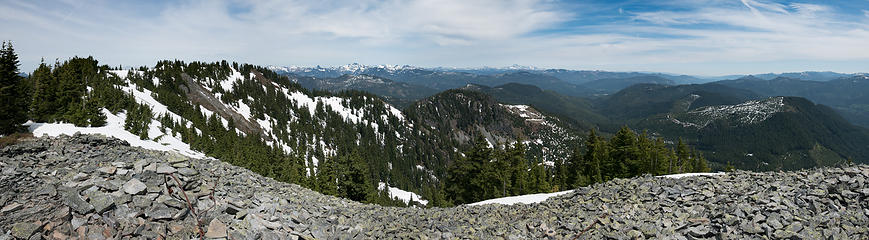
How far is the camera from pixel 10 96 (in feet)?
98.6

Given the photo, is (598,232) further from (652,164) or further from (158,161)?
(652,164)

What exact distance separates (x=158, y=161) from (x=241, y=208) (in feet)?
20.3

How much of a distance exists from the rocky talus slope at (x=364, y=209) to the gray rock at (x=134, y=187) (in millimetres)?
66

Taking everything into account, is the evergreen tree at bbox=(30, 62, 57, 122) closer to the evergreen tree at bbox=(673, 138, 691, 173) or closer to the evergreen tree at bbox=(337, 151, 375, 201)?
the evergreen tree at bbox=(337, 151, 375, 201)

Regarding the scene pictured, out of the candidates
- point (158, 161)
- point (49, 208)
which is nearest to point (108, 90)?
point (158, 161)

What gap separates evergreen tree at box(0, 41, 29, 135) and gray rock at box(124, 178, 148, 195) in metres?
28.3

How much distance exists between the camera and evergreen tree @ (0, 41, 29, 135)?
28.7m

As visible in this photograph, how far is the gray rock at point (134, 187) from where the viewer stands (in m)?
13.3

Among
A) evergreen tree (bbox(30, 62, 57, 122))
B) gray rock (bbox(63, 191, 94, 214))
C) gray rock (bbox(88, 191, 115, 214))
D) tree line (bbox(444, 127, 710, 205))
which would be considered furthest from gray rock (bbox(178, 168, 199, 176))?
evergreen tree (bbox(30, 62, 57, 122))

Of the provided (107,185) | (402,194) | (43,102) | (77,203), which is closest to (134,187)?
(107,185)

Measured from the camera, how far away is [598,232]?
14062 mm

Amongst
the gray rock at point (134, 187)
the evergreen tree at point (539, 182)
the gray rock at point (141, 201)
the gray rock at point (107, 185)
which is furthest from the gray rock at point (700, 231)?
the evergreen tree at point (539, 182)

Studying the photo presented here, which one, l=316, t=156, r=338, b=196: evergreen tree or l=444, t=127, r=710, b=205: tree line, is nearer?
l=444, t=127, r=710, b=205: tree line

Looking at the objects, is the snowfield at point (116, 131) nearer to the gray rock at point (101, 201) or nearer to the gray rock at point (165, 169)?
the gray rock at point (165, 169)
